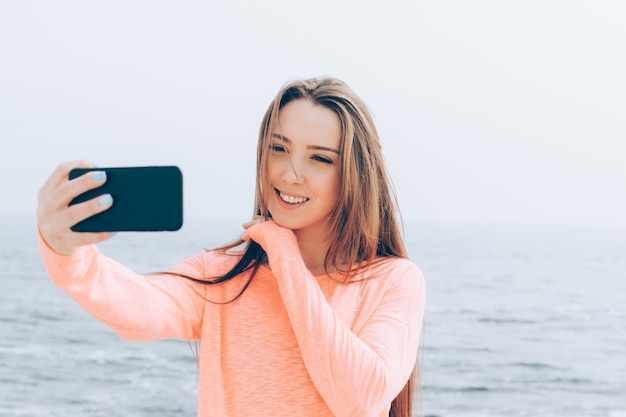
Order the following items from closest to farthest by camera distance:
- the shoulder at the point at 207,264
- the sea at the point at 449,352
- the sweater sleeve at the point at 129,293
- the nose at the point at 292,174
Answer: the sweater sleeve at the point at 129,293
the nose at the point at 292,174
the shoulder at the point at 207,264
the sea at the point at 449,352

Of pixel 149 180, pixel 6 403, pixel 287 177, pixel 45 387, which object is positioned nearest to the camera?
pixel 149 180

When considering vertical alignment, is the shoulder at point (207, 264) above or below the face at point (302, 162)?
below

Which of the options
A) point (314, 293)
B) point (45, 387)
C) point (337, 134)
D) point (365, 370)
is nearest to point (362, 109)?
point (337, 134)

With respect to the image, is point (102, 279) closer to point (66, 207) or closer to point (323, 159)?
point (66, 207)

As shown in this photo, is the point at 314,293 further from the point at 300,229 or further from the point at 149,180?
the point at 149,180

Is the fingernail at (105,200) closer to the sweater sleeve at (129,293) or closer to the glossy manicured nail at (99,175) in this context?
the glossy manicured nail at (99,175)

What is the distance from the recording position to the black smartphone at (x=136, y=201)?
116cm

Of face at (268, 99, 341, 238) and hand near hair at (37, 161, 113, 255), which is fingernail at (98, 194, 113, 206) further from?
face at (268, 99, 341, 238)

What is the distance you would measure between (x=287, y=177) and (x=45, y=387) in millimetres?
9842

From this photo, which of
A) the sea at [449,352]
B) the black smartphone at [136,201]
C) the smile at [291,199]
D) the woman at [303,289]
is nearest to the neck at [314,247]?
the woman at [303,289]

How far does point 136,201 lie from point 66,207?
10 centimetres

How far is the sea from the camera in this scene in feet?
33.1

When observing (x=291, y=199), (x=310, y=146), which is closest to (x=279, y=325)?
(x=291, y=199)

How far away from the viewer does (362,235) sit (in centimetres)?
176
